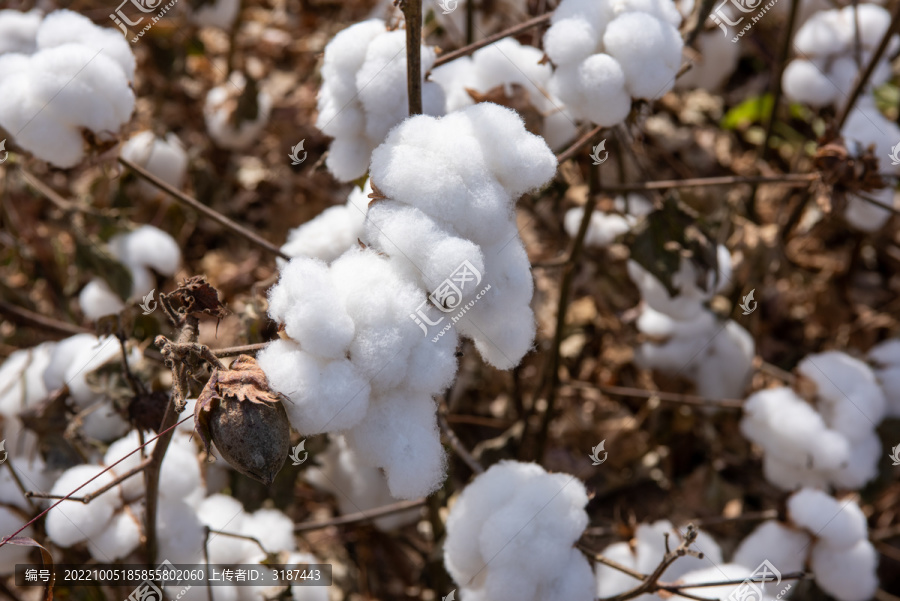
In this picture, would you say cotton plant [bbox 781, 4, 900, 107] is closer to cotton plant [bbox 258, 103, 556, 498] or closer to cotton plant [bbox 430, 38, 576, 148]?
cotton plant [bbox 430, 38, 576, 148]

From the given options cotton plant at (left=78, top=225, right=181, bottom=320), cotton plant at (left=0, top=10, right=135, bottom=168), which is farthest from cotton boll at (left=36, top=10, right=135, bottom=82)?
cotton plant at (left=78, top=225, right=181, bottom=320)

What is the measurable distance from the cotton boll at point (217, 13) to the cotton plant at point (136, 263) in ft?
3.47

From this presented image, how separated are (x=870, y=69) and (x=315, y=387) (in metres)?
1.87

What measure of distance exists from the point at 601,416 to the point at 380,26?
1.58 m

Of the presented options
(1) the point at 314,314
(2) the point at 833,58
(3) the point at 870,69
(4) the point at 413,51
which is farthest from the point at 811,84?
(1) the point at 314,314

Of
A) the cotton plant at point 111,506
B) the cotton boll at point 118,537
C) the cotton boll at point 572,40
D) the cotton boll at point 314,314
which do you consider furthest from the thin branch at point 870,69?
the cotton boll at point 118,537

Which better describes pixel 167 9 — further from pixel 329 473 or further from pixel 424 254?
pixel 424 254

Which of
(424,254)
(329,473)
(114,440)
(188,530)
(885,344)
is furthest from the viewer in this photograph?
(885,344)

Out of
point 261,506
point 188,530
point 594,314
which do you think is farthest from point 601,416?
point 188,530

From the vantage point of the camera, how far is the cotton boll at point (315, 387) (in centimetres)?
102

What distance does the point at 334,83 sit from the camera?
4.72 ft

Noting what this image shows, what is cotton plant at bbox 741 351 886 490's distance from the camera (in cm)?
201

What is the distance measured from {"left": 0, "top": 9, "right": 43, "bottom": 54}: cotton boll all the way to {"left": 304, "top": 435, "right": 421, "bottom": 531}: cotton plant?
4.08ft

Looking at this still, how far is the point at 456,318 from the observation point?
3.79ft
